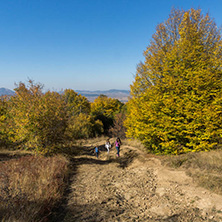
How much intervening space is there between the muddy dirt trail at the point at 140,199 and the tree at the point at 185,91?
8.75 ft

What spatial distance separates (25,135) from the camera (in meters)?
9.16

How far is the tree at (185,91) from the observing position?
27.6 feet

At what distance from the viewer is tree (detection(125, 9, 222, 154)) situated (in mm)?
8422

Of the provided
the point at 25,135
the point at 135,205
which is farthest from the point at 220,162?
the point at 25,135

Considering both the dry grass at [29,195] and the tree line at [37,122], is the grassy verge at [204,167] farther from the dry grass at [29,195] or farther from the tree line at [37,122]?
the tree line at [37,122]

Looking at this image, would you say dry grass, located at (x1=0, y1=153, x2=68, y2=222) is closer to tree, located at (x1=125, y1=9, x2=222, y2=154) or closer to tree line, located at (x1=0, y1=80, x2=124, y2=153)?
tree line, located at (x1=0, y1=80, x2=124, y2=153)

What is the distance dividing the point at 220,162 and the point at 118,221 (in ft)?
19.3

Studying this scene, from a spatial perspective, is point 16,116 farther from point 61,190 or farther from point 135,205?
point 135,205

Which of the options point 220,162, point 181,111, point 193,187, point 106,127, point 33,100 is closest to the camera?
point 193,187

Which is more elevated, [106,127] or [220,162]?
[220,162]

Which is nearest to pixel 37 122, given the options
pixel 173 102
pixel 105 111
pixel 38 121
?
pixel 38 121

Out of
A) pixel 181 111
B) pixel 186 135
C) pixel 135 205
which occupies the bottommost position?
pixel 135 205

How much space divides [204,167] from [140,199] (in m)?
3.79

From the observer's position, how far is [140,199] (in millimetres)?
5297
